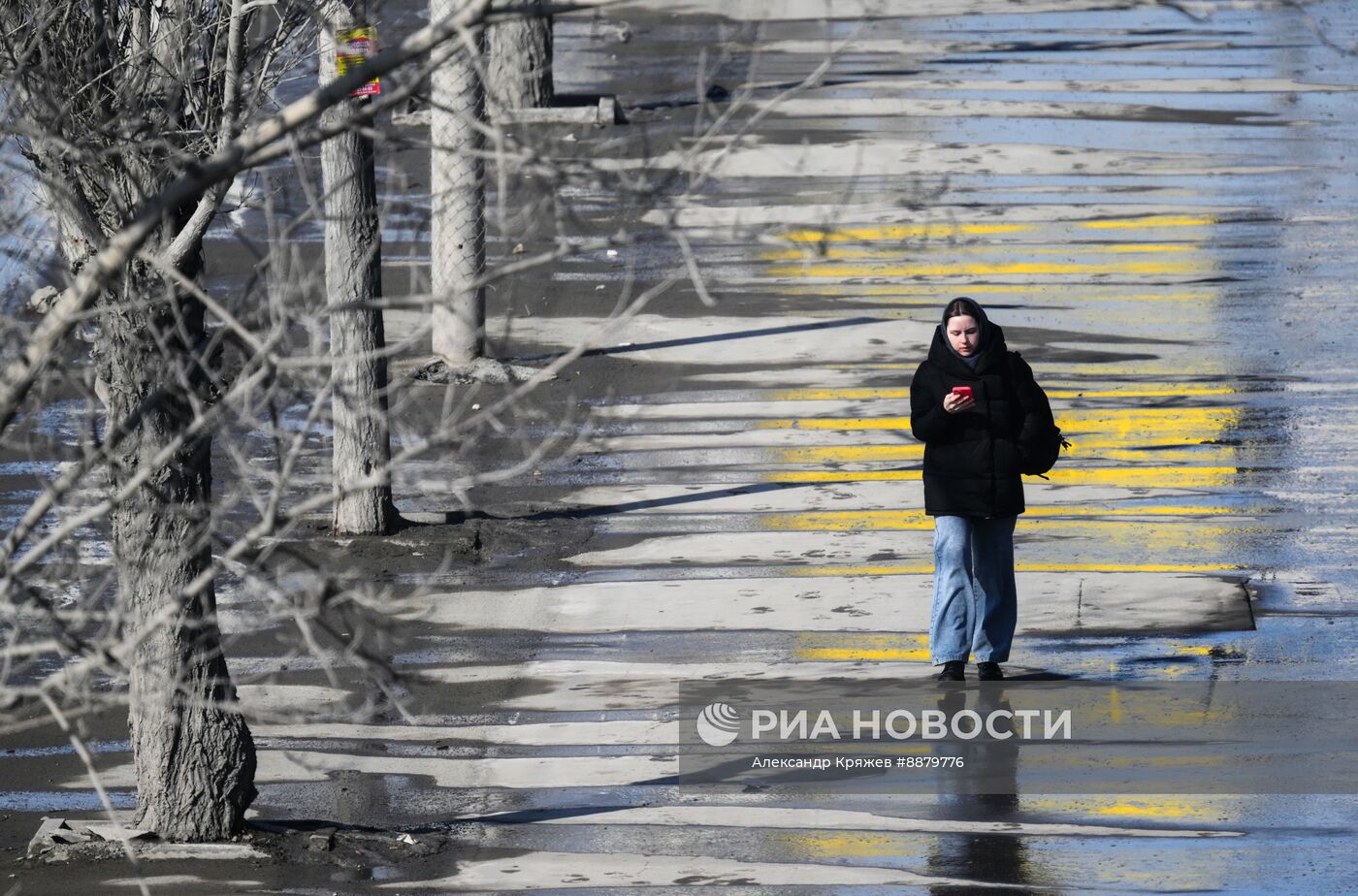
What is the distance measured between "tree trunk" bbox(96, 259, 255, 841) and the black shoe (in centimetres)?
336

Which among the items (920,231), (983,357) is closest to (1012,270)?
(920,231)

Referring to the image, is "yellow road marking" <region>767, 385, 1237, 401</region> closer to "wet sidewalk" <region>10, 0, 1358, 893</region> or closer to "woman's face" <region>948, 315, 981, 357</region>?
"wet sidewalk" <region>10, 0, 1358, 893</region>

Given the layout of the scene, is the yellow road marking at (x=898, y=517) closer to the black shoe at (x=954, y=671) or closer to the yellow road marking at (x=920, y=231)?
the black shoe at (x=954, y=671)

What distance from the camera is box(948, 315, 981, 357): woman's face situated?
29.9 feet

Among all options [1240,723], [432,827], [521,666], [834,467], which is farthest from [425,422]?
[1240,723]

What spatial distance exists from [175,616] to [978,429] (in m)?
3.93

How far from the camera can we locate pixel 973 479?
899cm

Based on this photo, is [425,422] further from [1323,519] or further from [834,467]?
[1323,519]

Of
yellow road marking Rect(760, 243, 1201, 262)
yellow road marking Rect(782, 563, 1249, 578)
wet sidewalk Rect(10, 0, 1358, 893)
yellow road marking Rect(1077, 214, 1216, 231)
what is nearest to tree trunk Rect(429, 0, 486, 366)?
wet sidewalk Rect(10, 0, 1358, 893)

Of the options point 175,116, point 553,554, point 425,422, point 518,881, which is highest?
point 175,116

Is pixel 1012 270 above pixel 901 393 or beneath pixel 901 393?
above

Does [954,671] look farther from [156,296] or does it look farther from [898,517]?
[156,296]

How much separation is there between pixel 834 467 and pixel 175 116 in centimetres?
655

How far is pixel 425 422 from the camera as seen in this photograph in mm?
13336
